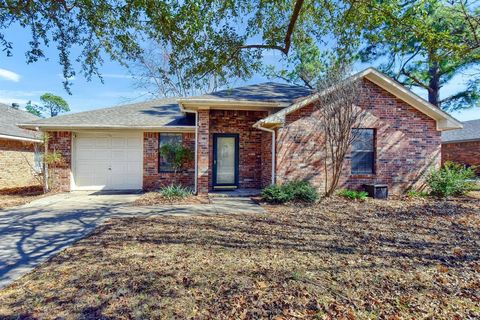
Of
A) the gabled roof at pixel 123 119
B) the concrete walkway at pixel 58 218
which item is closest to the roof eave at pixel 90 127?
the gabled roof at pixel 123 119

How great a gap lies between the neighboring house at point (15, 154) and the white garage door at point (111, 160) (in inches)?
116

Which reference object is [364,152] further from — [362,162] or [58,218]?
[58,218]

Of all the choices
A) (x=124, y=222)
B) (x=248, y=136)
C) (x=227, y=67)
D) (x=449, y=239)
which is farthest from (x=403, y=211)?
(x=124, y=222)

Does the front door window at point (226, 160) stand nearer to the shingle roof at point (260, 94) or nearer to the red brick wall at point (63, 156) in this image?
the shingle roof at point (260, 94)

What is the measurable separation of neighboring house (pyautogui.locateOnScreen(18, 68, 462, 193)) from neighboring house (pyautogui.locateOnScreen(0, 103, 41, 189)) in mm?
3190

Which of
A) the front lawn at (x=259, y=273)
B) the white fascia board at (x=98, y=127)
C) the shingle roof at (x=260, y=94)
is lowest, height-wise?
the front lawn at (x=259, y=273)

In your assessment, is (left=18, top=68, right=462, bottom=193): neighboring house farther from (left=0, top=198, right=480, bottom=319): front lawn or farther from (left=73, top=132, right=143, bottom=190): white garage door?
(left=0, top=198, right=480, bottom=319): front lawn

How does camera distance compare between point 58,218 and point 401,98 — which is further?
point 401,98

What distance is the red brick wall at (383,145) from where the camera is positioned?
372 inches

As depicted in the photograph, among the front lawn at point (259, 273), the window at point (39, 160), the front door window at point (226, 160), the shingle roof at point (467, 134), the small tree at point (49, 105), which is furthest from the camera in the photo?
the small tree at point (49, 105)

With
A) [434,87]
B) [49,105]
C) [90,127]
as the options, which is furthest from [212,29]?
[49,105]

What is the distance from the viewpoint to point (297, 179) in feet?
31.0

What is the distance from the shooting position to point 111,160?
450 inches

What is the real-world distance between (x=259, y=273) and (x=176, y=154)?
7.82m
